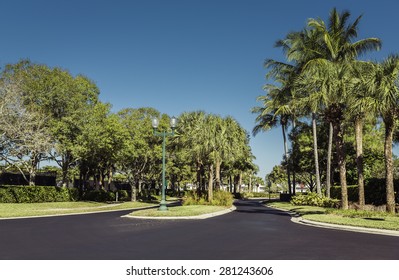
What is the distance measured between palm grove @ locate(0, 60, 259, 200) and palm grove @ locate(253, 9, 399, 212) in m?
8.46

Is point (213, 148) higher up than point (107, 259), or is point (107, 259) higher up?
point (213, 148)

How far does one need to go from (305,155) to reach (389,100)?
26.9m

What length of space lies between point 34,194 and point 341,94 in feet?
94.6

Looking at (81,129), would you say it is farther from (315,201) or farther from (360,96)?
(360,96)

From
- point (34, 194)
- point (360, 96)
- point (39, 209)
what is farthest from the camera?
point (34, 194)

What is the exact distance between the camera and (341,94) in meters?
23.0

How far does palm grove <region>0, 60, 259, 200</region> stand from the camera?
104ft

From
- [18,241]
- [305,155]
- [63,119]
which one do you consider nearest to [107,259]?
[18,241]

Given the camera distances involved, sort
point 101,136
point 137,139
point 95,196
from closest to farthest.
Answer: point 101,136
point 137,139
point 95,196

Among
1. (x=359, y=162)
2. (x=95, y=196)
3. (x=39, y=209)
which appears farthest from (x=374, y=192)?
(x=95, y=196)

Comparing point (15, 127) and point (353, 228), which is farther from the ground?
point (15, 127)

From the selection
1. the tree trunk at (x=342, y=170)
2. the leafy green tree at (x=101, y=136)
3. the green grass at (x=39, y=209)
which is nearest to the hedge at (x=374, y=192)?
the tree trunk at (x=342, y=170)
